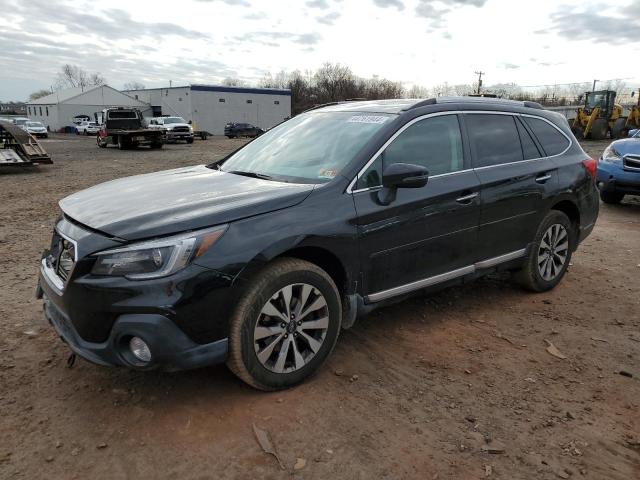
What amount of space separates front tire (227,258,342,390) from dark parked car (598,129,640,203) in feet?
25.3

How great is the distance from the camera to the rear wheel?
2673cm

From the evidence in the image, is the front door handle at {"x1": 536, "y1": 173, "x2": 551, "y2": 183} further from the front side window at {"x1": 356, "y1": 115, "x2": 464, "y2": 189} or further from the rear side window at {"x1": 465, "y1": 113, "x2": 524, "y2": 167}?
the front side window at {"x1": 356, "y1": 115, "x2": 464, "y2": 189}

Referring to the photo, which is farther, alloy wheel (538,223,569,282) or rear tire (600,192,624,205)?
rear tire (600,192,624,205)

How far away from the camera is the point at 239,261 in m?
2.76

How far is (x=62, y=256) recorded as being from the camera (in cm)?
301

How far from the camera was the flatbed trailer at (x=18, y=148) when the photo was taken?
47.0 ft

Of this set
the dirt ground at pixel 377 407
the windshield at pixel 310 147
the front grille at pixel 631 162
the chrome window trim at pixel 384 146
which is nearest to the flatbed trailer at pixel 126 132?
the front grille at pixel 631 162

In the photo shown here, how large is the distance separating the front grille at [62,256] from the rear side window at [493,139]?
300 centimetres

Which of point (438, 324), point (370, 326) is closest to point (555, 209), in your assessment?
point (438, 324)

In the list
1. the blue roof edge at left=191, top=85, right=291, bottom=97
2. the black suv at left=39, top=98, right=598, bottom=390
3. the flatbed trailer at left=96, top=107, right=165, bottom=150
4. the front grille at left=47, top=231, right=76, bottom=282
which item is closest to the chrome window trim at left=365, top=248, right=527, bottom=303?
the black suv at left=39, top=98, right=598, bottom=390

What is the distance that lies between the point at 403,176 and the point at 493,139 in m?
1.45

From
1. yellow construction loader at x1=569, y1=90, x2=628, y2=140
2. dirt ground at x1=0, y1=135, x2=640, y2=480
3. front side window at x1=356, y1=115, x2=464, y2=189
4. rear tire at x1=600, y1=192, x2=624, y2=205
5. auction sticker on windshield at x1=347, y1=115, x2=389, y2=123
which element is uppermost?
yellow construction loader at x1=569, y1=90, x2=628, y2=140

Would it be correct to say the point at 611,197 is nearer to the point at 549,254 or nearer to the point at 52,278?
the point at 549,254

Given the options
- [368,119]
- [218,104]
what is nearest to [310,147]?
[368,119]
